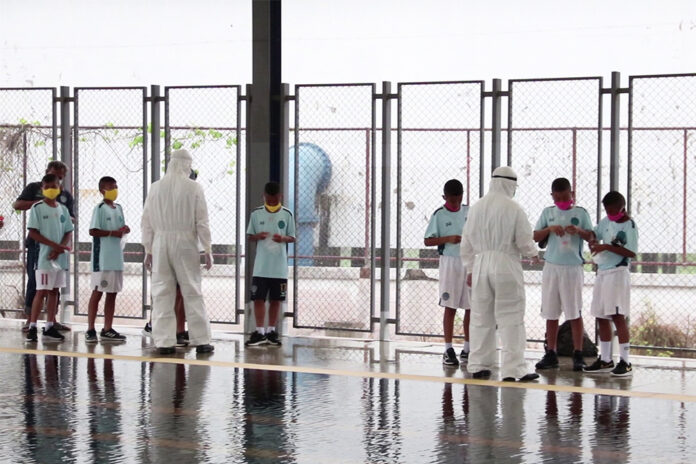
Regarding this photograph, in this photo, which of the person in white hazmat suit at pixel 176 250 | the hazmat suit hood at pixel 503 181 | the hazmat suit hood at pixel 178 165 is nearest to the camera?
the hazmat suit hood at pixel 503 181

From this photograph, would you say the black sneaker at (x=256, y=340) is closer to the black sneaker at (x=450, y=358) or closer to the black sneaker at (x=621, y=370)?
the black sneaker at (x=450, y=358)

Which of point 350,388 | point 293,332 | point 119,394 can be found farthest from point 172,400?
point 293,332

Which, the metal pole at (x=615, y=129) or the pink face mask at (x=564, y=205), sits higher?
the metal pole at (x=615, y=129)

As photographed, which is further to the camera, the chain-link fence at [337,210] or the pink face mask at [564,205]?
the chain-link fence at [337,210]

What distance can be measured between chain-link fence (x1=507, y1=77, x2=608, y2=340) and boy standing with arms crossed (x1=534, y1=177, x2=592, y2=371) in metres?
0.98

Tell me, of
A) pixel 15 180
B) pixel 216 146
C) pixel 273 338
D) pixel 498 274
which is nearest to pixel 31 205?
pixel 216 146

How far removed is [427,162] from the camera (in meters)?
17.1

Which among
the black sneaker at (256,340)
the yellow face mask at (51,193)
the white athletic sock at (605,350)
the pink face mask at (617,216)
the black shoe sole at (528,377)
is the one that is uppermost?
the yellow face mask at (51,193)

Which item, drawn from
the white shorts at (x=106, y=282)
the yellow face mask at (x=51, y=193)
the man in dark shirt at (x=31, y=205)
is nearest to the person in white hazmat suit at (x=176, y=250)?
the white shorts at (x=106, y=282)

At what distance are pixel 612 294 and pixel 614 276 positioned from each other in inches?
7.3

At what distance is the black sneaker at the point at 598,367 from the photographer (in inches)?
440

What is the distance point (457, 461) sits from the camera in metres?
7.19

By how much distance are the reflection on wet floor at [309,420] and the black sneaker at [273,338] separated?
195cm

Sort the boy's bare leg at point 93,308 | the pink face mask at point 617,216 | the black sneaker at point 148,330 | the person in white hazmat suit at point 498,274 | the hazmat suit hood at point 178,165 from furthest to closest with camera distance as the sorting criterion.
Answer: the black sneaker at point 148,330 → the boy's bare leg at point 93,308 → the hazmat suit hood at point 178,165 → the pink face mask at point 617,216 → the person in white hazmat suit at point 498,274
